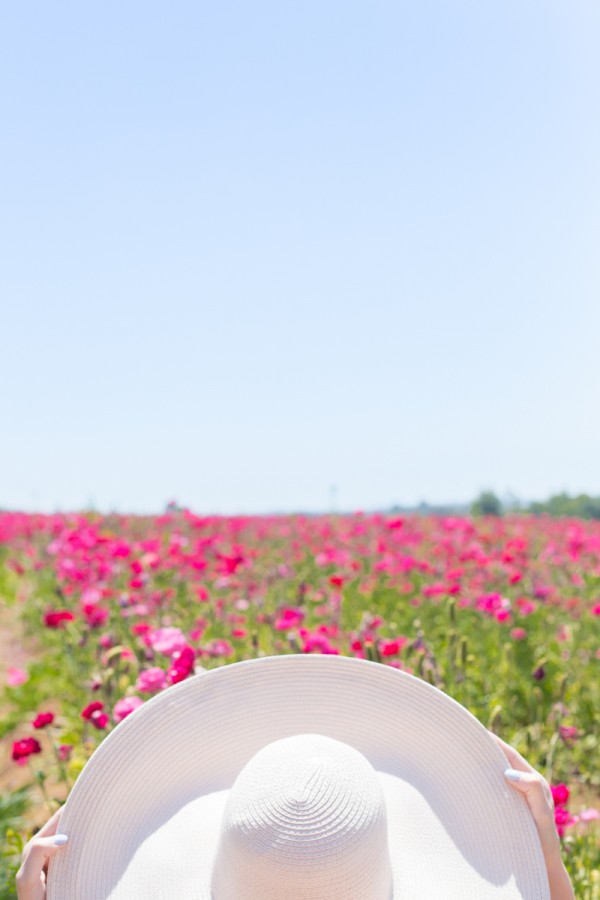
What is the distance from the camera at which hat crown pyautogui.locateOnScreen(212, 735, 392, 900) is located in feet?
3.90

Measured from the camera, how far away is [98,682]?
2594 mm

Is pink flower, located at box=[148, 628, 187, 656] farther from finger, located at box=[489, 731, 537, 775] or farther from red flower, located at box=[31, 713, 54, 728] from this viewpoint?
finger, located at box=[489, 731, 537, 775]

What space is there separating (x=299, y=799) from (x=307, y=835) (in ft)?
0.17

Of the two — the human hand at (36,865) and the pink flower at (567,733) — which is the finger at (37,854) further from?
the pink flower at (567,733)

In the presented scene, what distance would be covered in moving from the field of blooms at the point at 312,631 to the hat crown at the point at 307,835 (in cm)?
83

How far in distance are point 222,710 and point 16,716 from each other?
376cm

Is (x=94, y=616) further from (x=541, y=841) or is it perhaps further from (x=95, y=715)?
(x=541, y=841)

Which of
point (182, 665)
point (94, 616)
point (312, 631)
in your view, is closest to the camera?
point (182, 665)

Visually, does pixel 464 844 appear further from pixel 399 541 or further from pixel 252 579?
pixel 399 541

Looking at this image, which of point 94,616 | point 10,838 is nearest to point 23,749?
point 10,838

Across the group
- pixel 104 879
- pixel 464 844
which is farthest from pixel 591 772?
pixel 104 879

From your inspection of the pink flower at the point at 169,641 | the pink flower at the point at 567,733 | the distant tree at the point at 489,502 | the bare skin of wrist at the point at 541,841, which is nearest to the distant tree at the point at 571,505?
the distant tree at the point at 489,502

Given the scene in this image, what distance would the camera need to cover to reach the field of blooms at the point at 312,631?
2.68 meters

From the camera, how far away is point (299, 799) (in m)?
1.20
